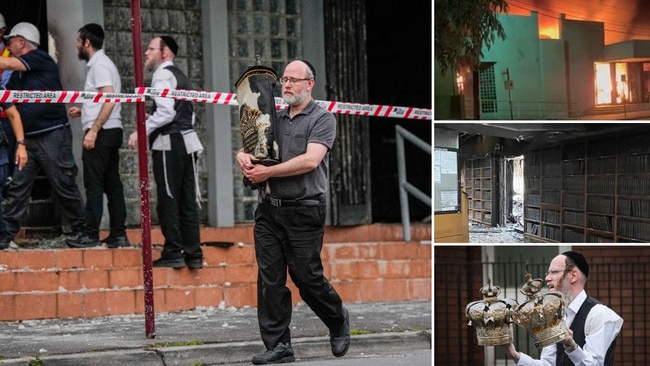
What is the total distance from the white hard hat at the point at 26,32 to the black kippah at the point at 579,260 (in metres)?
6.47

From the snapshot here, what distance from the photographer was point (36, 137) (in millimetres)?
9711

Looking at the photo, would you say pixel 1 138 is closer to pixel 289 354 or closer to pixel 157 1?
pixel 157 1

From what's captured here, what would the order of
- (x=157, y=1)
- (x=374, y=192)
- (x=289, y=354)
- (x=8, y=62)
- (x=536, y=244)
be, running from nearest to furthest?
1. (x=536, y=244)
2. (x=289, y=354)
3. (x=8, y=62)
4. (x=157, y=1)
5. (x=374, y=192)

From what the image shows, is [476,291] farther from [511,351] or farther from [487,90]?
[487,90]

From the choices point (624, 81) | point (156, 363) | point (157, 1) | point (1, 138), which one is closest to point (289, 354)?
point (156, 363)

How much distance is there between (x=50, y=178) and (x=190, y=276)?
140cm

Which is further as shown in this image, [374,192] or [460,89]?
[374,192]

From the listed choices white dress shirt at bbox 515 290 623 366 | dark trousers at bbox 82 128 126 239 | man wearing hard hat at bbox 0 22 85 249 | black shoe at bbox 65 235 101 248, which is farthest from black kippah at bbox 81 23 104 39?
white dress shirt at bbox 515 290 623 366

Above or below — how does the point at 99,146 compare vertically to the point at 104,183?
above

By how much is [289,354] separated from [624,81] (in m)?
3.23

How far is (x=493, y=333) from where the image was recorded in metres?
4.28

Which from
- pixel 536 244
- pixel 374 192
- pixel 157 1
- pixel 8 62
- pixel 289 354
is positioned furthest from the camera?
pixel 374 192

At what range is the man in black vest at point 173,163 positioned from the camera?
31.9 ft

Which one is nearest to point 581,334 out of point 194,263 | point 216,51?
point 194,263
